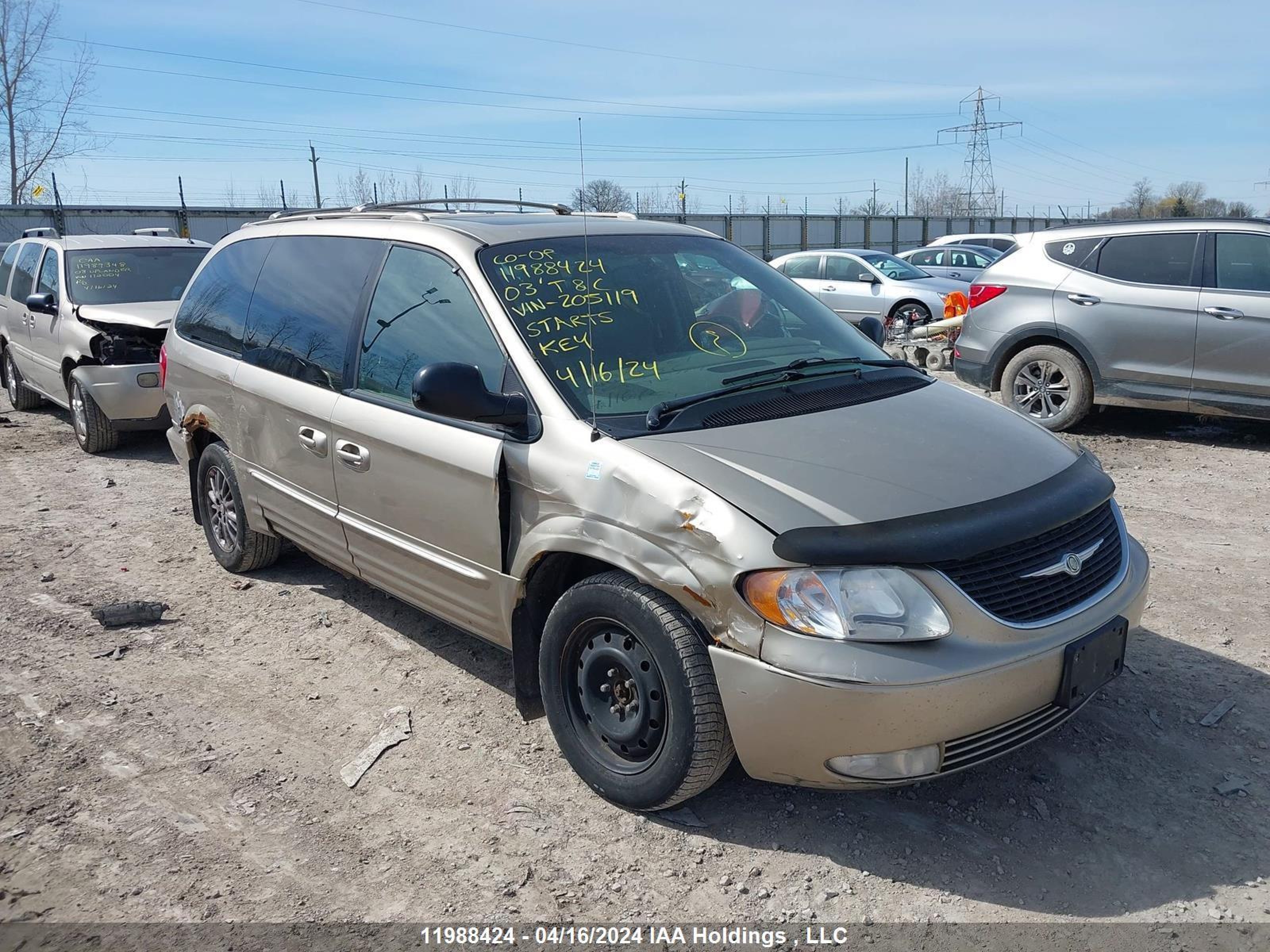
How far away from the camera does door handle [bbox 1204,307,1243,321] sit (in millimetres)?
7633

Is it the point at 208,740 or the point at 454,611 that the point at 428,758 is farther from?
the point at 208,740

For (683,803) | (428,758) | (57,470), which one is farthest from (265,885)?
(57,470)

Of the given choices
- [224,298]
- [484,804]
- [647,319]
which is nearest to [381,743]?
[484,804]

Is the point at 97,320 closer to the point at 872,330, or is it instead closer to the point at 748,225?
the point at 872,330

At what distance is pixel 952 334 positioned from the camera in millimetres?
12016

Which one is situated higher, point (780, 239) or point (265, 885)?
point (780, 239)

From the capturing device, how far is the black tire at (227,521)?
5.35 meters

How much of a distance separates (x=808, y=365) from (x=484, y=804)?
1.94m

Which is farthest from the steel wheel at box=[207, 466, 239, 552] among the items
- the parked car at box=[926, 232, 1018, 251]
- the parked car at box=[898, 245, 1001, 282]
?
the parked car at box=[926, 232, 1018, 251]

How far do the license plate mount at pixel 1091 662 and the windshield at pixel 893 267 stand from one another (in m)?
14.3

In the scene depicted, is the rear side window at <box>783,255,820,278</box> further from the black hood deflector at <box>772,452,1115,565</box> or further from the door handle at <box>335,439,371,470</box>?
the black hood deflector at <box>772,452,1115,565</box>

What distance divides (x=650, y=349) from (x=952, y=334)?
9.18 meters

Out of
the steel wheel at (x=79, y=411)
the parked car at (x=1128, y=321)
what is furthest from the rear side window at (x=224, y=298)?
the parked car at (x=1128, y=321)

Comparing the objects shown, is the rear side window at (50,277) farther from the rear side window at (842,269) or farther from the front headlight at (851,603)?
the rear side window at (842,269)
